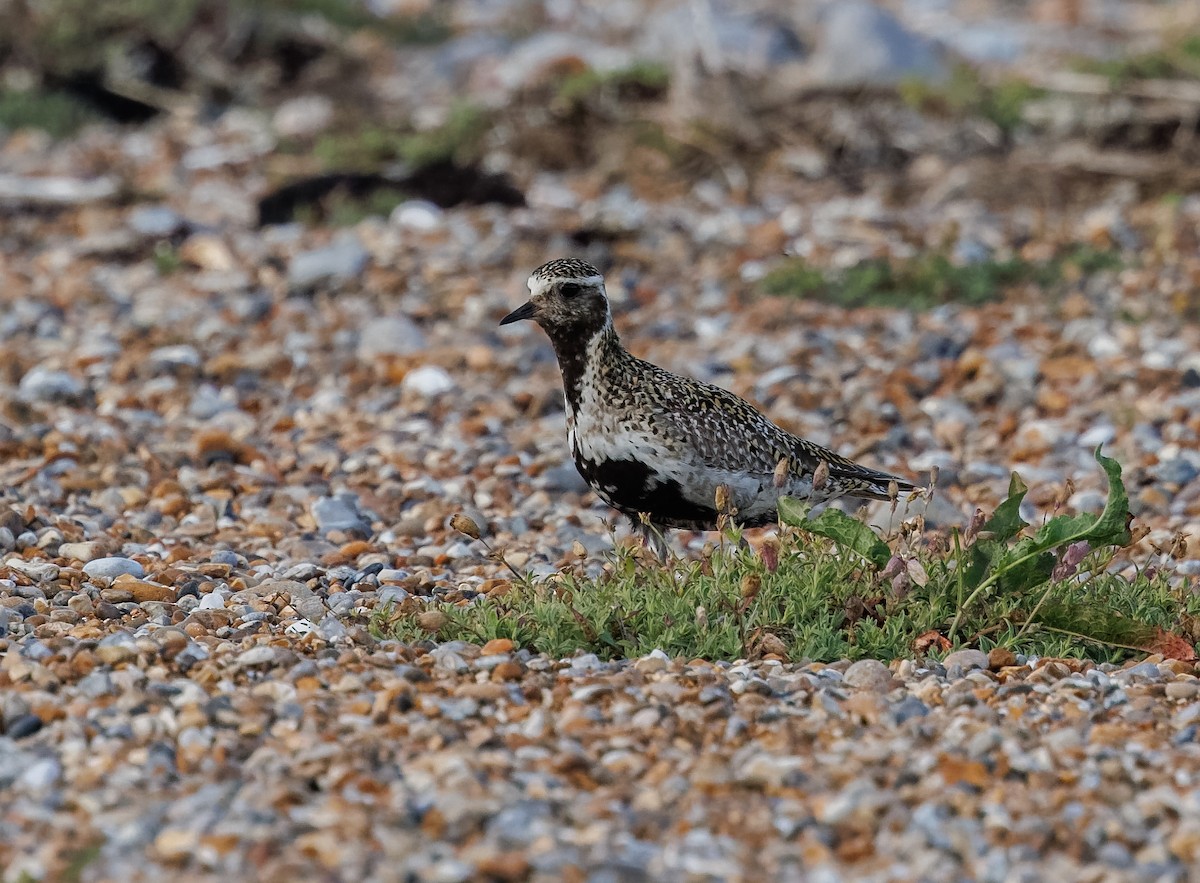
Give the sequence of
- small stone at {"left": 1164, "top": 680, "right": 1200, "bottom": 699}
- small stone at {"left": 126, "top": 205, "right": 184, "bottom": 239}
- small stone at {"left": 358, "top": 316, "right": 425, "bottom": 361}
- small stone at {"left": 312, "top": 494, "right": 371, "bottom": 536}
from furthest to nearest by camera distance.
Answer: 1. small stone at {"left": 126, "top": 205, "right": 184, "bottom": 239}
2. small stone at {"left": 358, "top": 316, "right": 425, "bottom": 361}
3. small stone at {"left": 312, "top": 494, "right": 371, "bottom": 536}
4. small stone at {"left": 1164, "top": 680, "right": 1200, "bottom": 699}

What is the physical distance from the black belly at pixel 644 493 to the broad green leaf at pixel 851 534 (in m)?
0.62

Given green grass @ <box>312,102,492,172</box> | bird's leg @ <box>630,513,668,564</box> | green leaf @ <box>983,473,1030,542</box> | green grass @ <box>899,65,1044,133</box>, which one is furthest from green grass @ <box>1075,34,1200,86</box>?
green leaf @ <box>983,473,1030,542</box>

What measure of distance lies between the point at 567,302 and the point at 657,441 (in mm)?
683

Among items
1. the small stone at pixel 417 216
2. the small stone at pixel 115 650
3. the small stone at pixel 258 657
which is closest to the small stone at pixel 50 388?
the small stone at pixel 417 216

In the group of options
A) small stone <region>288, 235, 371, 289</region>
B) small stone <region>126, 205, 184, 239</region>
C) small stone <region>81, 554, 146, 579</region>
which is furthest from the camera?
small stone <region>126, 205, 184, 239</region>

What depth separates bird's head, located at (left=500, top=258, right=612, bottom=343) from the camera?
20.5 ft

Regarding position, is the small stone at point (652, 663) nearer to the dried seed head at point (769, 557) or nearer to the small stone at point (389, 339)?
the dried seed head at point (769, 557)

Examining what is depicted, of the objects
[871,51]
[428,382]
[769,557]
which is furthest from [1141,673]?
[871,51]

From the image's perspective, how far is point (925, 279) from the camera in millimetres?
10297

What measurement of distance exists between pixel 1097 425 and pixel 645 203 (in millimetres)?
4583

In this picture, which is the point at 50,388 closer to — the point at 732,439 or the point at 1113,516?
the point at 732,439

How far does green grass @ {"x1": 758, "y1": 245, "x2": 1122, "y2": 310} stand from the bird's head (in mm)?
4185

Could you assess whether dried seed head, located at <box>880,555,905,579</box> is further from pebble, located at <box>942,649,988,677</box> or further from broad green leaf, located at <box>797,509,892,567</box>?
pebble, located at <box>942,649,988,677</box>

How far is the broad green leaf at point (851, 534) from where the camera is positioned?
5352 millimetres
